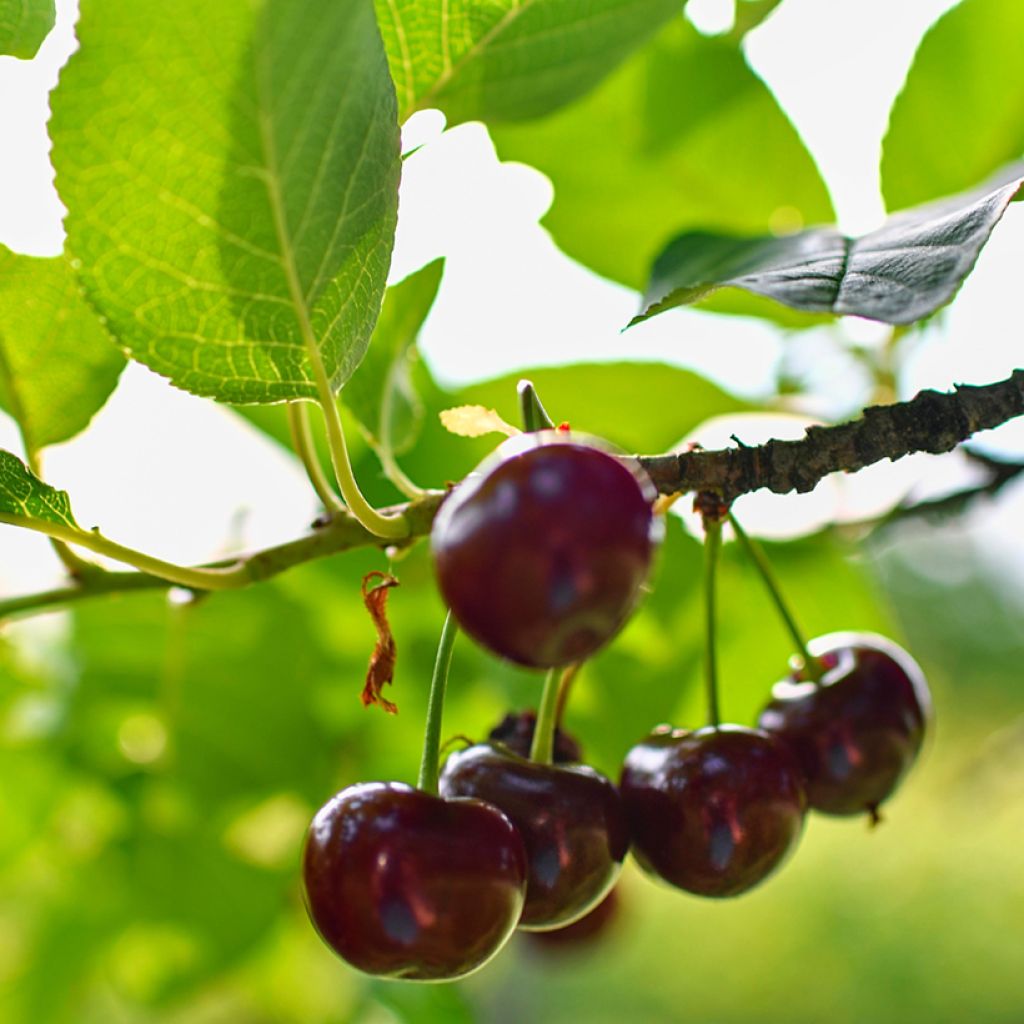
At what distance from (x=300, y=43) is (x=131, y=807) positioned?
1.09 metres

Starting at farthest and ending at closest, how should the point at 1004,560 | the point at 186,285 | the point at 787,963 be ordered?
the point at 1004,560
the point at 787,963
the point at 186,285

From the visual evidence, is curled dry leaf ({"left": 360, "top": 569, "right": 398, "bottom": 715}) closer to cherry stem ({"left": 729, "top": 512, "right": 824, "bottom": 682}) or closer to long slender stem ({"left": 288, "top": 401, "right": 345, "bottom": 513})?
long slender stem ({"left": 288, "top": 401, "right": 345, "bottom": 513})

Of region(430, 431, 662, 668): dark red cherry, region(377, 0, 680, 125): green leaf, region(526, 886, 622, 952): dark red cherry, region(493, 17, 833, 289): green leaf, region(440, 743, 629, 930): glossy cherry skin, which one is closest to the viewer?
region(430, 431, 662, 668): dark red cherry

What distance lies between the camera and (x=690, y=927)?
430 inches

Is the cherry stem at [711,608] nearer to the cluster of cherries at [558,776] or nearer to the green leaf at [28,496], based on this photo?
the cluster of cherries at [558,776]

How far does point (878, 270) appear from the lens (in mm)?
564

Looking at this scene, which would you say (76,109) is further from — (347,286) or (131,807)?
(131,807)

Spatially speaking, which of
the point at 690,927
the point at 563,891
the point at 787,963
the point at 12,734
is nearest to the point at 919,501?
the point at 563,891

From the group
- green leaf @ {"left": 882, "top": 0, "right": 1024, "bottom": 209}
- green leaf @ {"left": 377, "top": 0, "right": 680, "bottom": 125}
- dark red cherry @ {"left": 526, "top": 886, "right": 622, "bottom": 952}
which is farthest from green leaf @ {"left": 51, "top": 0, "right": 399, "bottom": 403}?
dark red cherry @ {"left": 526, "top": 886, "right": 622, "bottom": 952}

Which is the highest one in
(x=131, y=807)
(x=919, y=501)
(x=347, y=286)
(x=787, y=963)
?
(x=347, y=286)

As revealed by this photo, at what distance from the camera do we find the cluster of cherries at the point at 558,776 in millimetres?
403

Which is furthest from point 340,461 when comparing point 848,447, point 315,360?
point 848,447

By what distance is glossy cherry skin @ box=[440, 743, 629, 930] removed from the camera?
1.99 feet

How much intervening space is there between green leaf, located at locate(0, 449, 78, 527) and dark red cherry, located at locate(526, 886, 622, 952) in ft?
2.64
